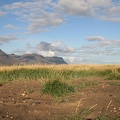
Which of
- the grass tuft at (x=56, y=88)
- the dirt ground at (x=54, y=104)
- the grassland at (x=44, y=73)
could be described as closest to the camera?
the dirt ground at (x=54, y=104)

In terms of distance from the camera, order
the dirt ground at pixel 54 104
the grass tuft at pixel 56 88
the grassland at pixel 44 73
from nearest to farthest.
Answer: the dirt ground at pixel 54 104, the grass tuft at pixel 56 88, the grassland at pixel 44 73

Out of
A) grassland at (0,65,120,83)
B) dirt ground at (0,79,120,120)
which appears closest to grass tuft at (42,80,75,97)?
dirt ground at (0,79,120,120)

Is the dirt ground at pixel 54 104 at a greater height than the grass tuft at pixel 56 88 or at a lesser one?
lesser

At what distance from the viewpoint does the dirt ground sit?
847 centimetres

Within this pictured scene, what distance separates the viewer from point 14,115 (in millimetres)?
8375

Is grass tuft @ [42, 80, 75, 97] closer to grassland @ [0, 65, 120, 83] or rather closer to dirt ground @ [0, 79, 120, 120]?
dirt ground @ [0, 79, 120, 120]

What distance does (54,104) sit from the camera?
980cm

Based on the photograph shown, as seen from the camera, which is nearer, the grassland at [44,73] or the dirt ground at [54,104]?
the dirt ground at [54,104]

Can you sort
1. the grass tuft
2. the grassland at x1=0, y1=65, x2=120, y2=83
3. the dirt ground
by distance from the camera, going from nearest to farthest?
the dirt ground → the grass tuft → the grassland at x1=0, y1=65, x2=120, y2=83

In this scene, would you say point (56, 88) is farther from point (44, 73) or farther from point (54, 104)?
point (44, 73)

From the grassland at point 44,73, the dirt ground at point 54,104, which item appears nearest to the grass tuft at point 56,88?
the dirt ground at point 54,104

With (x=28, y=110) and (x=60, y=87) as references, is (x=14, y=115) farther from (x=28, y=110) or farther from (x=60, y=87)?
(x=60, y=87)

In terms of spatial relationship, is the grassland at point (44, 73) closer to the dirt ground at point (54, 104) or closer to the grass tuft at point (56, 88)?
the dirt ground at point (54, 104)

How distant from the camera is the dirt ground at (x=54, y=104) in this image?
27.8 ft
